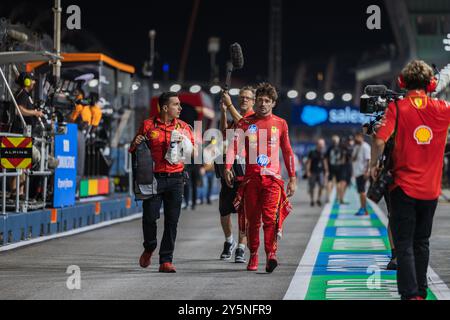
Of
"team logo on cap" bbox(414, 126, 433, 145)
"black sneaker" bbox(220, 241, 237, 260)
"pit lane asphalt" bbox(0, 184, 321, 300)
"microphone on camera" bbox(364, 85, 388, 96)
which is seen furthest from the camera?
"black sneaker" bbox(220, 241, 237, 260)

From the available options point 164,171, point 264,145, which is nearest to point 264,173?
point 264,145

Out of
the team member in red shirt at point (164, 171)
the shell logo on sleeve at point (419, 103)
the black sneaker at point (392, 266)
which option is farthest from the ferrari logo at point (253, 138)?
the shell logo on sleeve at point (419, 103)

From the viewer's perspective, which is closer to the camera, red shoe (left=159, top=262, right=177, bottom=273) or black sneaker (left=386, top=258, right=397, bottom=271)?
red shoe (left=159, top=262, right=177, bottom=273)

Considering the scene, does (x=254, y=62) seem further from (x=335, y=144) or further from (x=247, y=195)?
(x=247, y=195)

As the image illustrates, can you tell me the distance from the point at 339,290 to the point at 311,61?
432ft

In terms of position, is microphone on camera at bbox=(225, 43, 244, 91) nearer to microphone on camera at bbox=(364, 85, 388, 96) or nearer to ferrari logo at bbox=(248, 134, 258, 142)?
ferrari logo at bbox=(248, 134, 258, 142)

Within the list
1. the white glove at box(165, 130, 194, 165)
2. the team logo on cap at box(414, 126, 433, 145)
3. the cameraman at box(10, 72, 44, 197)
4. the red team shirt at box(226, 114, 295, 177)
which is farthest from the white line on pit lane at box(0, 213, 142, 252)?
the team logo on cap at box(414, 126, 433, 145)

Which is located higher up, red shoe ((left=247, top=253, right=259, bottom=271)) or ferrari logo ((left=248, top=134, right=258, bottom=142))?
ferrari logo ((left=248, top=134, right=258, bottom=142))

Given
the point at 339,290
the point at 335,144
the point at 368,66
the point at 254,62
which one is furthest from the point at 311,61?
the point at 339,290

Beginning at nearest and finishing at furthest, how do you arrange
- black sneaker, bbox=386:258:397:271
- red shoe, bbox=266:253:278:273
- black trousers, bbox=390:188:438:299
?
1. black trousers, bbox=390:188:438:299
2. red shoe, bbox=266:253:278:273
3. black sneaker, bbox=386:258:397:271

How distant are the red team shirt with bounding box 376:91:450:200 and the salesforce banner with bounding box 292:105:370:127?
55.4 m

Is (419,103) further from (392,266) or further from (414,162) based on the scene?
(392,266)

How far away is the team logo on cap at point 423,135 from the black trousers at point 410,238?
0.39 m

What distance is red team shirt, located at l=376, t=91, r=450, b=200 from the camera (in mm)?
8133
